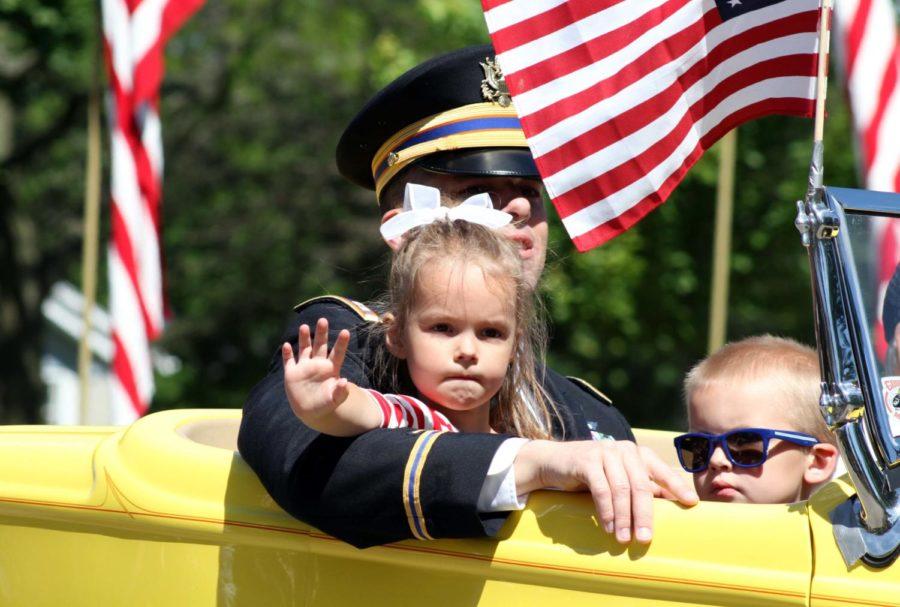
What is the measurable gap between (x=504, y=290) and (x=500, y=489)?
18.9 inches

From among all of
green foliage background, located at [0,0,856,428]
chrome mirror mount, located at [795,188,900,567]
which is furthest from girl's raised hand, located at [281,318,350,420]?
green foliage background, located at [0,0,856,428]

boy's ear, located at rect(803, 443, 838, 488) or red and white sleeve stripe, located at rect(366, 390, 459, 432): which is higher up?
red and white sleeve stripe, located at rect(366, 390, 459, 432)

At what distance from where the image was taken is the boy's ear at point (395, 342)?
2232 millimetres

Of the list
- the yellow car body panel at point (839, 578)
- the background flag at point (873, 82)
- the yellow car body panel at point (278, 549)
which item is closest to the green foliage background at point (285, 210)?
the background flag at point (873, 82)

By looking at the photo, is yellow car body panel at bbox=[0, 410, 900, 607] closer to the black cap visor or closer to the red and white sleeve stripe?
the red and white sleeve stripe

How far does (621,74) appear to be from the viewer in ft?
8.03

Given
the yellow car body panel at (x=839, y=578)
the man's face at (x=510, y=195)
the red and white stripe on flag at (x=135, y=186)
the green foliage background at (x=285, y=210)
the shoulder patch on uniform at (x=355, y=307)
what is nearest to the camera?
the yellow car body panel at (x=839, y=578)

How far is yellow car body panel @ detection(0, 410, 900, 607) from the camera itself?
1.69 m

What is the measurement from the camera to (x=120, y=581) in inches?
87.5

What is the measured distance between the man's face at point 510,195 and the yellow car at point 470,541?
714mm

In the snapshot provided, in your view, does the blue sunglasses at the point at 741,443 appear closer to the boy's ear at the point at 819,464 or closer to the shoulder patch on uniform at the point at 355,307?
the boy's ear at the point at 819,464

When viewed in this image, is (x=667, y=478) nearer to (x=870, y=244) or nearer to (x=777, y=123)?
(x=870, y=244)

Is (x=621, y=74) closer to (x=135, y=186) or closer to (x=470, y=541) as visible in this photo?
(x=470, y=541)

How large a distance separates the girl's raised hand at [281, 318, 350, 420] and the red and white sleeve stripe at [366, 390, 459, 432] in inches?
7.9
